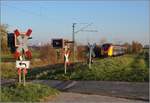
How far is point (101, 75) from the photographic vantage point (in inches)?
867

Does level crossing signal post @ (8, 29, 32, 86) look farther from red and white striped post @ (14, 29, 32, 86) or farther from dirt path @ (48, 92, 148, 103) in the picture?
dirt path @ (48, 92, 148, 103)

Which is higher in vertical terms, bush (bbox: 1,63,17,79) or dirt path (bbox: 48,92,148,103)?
bush (bbox: 1,63,17,79)

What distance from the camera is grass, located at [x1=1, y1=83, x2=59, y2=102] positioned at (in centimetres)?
1348

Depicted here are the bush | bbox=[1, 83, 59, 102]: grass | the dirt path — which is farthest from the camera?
the bush

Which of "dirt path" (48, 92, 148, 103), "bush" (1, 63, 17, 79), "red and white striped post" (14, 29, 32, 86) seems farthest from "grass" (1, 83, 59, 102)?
"bush" (1, 63, 17, 79)

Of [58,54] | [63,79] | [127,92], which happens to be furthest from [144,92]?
[58,54]

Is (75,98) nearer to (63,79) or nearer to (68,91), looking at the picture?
(68,91)

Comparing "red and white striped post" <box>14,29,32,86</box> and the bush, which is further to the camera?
the bush

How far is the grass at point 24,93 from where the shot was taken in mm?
13476

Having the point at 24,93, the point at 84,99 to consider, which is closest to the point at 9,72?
the point at 24,93

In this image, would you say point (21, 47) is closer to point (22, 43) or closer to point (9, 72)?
point (22, 43)

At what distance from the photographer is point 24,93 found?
14.2m

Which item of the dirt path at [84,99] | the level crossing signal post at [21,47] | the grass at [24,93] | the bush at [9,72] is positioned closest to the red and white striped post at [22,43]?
the level crossing signal post at [21,47]

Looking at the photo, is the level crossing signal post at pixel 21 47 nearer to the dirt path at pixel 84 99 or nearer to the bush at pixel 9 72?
the dirt path at pixel 84 99
